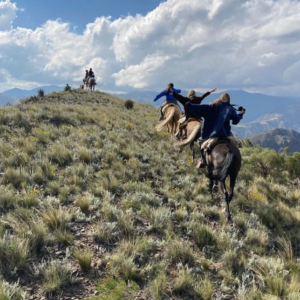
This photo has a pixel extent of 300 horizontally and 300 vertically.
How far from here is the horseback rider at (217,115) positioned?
6535 mm

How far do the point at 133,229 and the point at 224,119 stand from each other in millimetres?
3541

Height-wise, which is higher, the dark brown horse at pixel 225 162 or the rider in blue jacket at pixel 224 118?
the rider in blue jacket at pixel 224 118

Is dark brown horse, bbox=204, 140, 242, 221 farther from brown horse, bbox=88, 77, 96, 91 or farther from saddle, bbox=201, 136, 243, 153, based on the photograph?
brown horse, bbox=88, 77, 96, 91

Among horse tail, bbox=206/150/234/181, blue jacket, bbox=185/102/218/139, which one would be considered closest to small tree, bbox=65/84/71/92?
blue jacket, bbox=185/102/218/139

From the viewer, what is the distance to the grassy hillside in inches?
147

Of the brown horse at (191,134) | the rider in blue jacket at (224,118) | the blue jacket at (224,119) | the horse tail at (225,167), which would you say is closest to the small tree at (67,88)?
the brown horse at (191,134)

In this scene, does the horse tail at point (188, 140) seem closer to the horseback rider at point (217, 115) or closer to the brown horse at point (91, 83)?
the horseback rider at point (217, 115)

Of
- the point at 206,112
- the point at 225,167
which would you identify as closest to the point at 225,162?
the point at 225,167

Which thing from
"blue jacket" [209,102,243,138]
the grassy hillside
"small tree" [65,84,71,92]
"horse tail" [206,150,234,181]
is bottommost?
the grassy hillside

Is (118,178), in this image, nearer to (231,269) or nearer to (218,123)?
(218,123)

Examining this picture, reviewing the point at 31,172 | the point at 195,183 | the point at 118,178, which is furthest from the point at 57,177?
the point at 195,183

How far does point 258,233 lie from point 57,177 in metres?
5.30

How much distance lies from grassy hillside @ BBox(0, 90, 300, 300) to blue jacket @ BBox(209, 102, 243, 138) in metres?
1.87

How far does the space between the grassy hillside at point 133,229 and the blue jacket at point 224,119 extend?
6.15 ft
